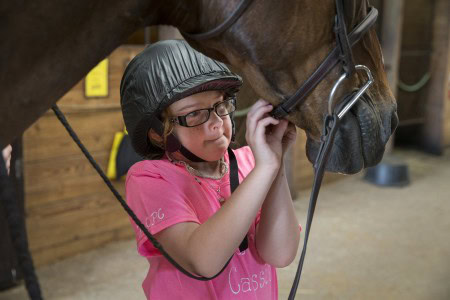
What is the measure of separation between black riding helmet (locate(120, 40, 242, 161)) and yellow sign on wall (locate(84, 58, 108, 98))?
6.33 feet

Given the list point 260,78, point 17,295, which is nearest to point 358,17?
point 260,78

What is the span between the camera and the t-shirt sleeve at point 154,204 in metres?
1.01

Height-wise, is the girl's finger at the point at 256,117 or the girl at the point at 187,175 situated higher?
the girl's finger at the point at 256,117

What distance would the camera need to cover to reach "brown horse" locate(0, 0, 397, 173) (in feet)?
2.11

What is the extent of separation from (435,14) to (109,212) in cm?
457

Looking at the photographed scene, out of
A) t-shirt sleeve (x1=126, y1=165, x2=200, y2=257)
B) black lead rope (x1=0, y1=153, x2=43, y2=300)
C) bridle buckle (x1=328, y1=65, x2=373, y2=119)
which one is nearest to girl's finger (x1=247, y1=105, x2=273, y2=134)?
bridle buckle (x1=328, y1=65, x2=373, y2=119)

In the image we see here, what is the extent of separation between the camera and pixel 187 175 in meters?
1.13

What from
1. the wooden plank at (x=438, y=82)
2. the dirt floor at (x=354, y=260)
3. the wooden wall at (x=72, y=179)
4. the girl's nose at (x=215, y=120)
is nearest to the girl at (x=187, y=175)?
the girl's nose at (x=215, y=120)

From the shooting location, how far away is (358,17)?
819 millimetres

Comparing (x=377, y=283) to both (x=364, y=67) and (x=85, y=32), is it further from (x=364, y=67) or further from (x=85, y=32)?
(x=85, y=32)

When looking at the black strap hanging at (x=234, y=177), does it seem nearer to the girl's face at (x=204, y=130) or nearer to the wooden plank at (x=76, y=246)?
the girl's face at (x=204, y=130)

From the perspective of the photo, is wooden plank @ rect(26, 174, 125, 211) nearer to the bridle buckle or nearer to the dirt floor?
the dirt floor

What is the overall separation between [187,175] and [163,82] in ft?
0.68

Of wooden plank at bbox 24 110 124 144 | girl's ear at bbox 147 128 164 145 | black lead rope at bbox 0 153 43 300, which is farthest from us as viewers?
wooden plank at bbox 24 110 124 144
